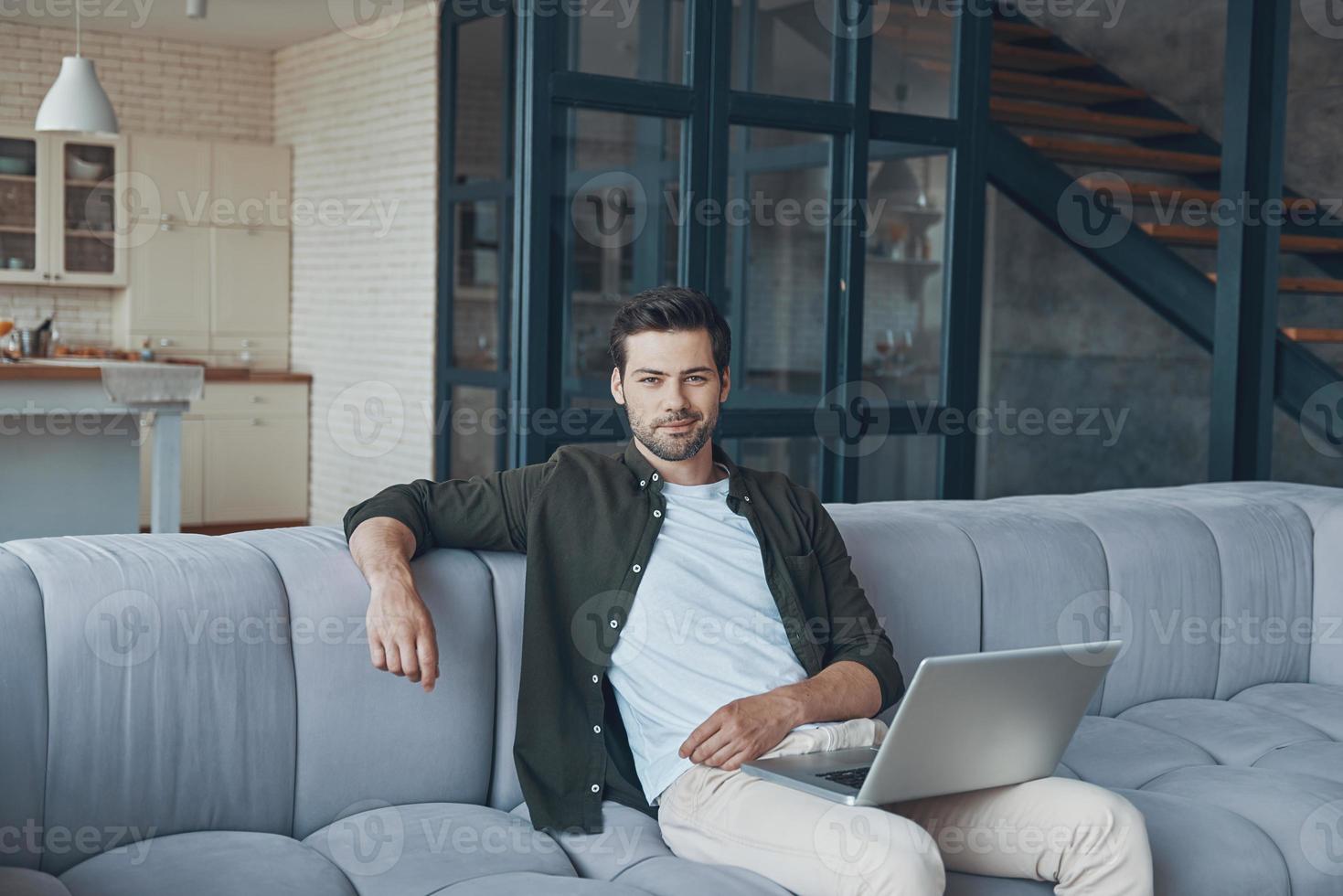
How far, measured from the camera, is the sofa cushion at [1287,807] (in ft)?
7.68

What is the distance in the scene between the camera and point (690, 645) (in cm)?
223

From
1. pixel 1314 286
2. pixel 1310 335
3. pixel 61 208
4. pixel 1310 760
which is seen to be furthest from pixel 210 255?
pixel 1310 760

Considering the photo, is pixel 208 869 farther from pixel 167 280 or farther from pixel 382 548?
pixel 167 280

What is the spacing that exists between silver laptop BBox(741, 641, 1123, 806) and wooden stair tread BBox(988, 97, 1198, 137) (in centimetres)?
359

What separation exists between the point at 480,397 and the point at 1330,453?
401cm

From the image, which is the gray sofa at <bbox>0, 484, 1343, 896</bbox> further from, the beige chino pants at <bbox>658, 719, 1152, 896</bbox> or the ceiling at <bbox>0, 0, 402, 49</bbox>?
the ceiling at <bbox>0, 0, 402, 49</bbox>

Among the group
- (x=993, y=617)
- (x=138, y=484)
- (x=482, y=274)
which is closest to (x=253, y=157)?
(x=482, y=274)

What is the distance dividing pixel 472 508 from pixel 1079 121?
4130 mm

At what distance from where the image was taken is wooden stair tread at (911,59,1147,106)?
577 cm

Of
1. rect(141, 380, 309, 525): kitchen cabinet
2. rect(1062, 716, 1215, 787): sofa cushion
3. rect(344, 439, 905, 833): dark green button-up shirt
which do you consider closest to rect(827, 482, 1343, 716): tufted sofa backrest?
rect(1062, 716, 1215, 787): sofa cushion

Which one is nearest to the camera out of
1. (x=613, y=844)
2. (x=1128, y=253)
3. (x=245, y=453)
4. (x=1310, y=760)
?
(x=613, y=844)

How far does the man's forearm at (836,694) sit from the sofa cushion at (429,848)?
42cm

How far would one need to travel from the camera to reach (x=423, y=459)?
7.43 metres

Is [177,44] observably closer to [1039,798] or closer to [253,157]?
[253,157]
